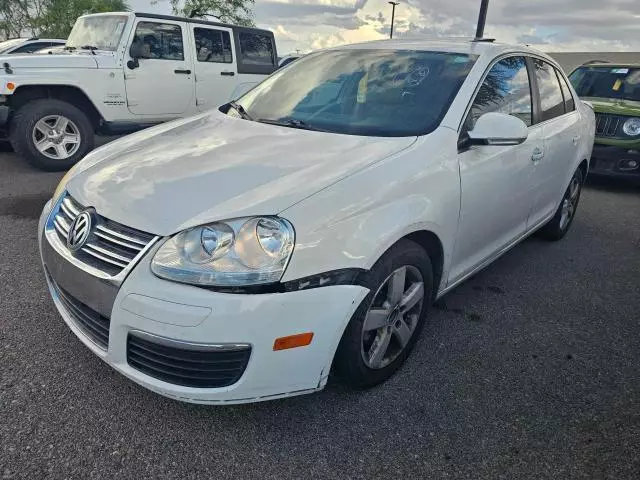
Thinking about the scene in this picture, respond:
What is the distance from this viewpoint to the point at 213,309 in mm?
1765

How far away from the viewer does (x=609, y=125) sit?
A: 21.8 ft

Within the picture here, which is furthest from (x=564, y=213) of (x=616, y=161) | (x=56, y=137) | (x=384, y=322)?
(x=56, y=137)

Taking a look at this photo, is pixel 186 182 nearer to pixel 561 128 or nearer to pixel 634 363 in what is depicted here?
pixel 634 363

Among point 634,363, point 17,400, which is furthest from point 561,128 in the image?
point 17,400

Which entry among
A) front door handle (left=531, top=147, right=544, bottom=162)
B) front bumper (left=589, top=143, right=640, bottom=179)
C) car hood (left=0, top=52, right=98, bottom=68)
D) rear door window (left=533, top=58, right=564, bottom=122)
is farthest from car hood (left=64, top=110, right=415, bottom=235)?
front bumper (left=589, top=143, right=640, bottom=179)

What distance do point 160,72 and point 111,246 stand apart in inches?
224

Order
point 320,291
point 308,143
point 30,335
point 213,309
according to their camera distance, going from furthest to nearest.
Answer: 1. point 30,335
2. point 308,143
3. point 320,291
4. point 213,309

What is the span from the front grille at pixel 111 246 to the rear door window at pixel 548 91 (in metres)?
2.92

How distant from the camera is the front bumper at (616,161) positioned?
21.1 feet

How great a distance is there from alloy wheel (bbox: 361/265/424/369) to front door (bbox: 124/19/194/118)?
5.62m

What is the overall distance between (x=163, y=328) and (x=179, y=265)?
23 cm

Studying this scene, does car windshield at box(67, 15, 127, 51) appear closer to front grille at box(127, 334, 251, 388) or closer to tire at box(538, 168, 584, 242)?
tire at box(538, 168, 584, 242)

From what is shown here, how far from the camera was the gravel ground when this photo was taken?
76.7 inches

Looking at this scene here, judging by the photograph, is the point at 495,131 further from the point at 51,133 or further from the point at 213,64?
the point at 213,64
